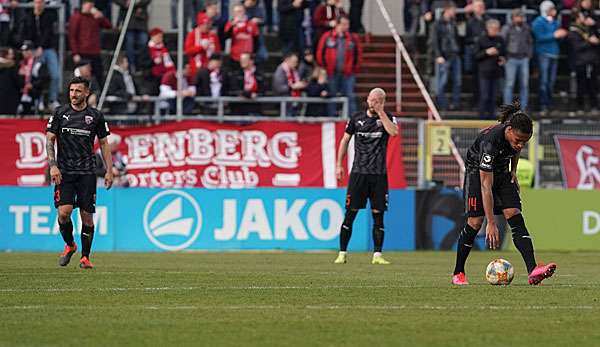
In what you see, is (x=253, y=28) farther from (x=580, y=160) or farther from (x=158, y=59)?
(x=580, y=160)

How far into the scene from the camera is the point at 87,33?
93.6ft

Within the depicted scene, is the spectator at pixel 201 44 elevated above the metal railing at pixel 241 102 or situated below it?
above

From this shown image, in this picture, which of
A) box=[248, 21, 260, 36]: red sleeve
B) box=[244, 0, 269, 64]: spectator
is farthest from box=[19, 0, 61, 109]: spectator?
box=[244, 0, 269, 64]: spectator

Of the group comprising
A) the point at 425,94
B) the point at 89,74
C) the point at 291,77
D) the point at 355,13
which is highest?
the point at 355,13

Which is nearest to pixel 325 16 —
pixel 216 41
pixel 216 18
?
pixel 216 18

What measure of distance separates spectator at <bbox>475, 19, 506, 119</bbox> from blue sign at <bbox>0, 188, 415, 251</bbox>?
4.97 m

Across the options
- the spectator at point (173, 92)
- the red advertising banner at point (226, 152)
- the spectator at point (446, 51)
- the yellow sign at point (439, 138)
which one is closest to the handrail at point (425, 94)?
the yellow sign at point (439, 138)

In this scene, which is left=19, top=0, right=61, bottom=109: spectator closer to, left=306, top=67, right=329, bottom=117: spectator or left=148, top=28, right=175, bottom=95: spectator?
left=148, top=28, right=175, bottom=95: spectator

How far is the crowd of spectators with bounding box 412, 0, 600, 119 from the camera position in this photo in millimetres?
29375

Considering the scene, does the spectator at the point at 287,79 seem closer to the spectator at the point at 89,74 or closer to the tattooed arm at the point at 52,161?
the spectator at the point at 89,74

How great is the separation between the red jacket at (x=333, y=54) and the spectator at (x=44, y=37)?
17.9 ft

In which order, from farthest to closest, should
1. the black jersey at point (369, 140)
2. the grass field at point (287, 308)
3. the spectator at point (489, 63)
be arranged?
1. the spectator at point (489, 63)
2. the black jersey at point (369, 140)
3. the grass field at point (287, 308)

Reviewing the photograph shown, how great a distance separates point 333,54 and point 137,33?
4.21m

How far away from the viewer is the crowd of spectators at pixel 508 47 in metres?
29.4
